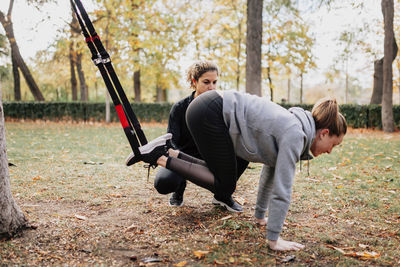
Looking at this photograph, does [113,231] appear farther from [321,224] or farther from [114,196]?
[321,224]

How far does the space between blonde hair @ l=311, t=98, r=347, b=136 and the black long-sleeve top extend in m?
1.37

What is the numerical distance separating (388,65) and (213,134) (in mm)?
12059

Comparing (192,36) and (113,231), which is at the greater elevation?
(192,36)

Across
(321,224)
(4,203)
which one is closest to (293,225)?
(321,224)

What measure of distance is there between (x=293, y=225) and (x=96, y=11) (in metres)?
14.4

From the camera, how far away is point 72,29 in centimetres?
1720

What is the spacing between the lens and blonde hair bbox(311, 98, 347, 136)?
2316mm

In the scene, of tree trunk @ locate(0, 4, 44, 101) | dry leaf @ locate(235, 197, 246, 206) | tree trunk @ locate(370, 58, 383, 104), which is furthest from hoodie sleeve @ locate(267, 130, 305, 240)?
tree trunk @ locate(0, 4, 44, 101)

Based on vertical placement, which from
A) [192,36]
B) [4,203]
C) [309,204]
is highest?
[192,36]

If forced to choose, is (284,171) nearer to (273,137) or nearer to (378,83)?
(273,137)

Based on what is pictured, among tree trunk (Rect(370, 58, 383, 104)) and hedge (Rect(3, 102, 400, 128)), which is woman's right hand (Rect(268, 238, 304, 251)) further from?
tree trunk (Rect(370, 58, 383, 104))

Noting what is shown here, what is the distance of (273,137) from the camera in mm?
2250

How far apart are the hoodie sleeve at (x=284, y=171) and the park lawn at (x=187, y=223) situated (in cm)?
33

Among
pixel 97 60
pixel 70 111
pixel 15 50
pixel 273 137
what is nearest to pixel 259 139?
pixel 273 137
